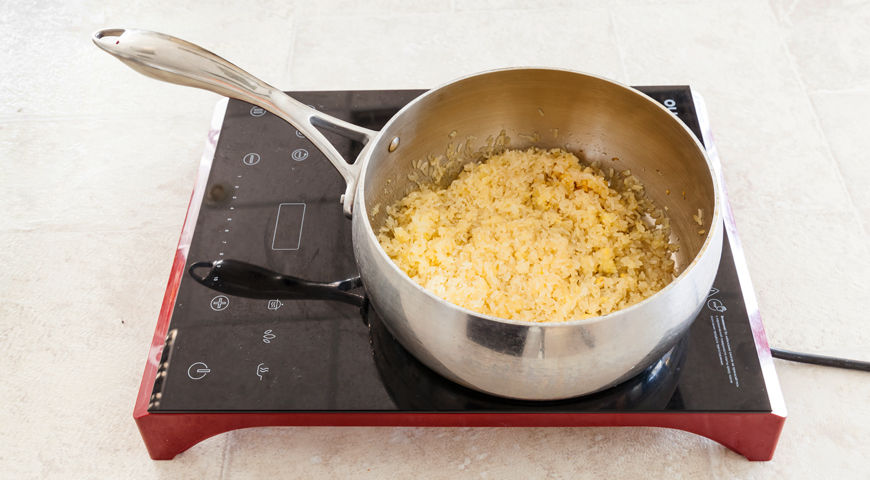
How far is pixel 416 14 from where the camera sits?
4.81 feet

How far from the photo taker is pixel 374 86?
134 cm

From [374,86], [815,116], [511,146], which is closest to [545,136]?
[511,146]

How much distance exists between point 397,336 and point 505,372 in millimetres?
135

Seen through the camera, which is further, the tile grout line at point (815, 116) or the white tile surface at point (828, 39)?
the white tile surface at point (828, 39)

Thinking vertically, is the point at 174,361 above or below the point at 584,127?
below

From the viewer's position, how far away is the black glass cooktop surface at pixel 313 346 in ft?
2.69

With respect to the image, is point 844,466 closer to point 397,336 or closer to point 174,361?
point 397,336

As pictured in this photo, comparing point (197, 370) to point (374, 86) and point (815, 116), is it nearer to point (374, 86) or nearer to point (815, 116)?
point (374, 86)

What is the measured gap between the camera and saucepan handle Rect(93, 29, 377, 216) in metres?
0.82

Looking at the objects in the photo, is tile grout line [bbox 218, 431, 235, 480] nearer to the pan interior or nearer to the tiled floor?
the tiled floor

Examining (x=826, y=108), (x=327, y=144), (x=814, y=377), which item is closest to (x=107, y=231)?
(x=327, y=144)

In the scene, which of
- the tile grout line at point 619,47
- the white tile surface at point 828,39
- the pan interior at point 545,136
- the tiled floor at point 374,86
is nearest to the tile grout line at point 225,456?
the tiled floor at point 374,86

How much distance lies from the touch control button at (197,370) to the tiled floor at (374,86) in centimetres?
10

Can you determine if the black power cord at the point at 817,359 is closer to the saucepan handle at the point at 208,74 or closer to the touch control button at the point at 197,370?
the saucepan handle at the point at 208,74
